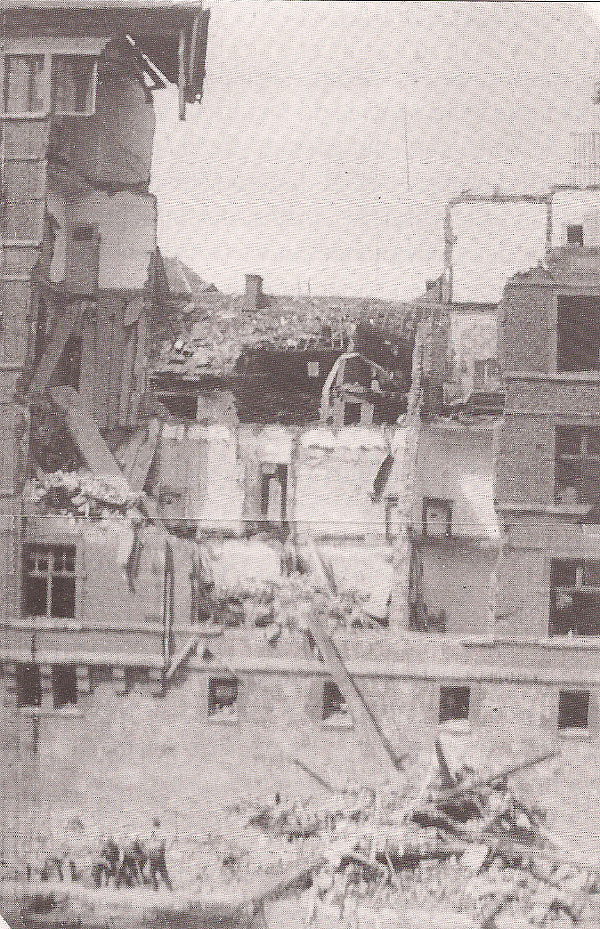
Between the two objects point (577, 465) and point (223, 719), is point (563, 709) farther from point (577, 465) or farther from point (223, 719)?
point (223, 719)

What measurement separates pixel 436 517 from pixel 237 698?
874 mm

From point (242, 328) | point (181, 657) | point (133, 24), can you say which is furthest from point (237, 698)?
point (133, 24)

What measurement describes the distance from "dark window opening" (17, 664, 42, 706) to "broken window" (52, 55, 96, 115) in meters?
1.83

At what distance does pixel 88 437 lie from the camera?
11.5 ft

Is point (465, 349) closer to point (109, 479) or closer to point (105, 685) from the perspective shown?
point (109, 479)

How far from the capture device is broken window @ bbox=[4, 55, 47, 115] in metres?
3.47

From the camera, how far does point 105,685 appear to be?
3.54m

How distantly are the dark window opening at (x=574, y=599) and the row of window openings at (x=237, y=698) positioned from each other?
208mm

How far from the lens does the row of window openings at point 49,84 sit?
3.47 meters

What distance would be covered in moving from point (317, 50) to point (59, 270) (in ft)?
3.61

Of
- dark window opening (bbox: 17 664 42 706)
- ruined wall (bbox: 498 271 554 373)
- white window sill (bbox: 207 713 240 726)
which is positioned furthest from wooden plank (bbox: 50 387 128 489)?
ruined wall (bbox: 498 271 554 373)

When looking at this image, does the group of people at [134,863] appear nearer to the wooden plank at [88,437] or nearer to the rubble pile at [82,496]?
the rubble pile at [82,496]

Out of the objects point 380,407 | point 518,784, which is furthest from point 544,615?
point 380,407

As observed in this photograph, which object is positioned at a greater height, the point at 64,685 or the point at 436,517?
the point at 436,517
